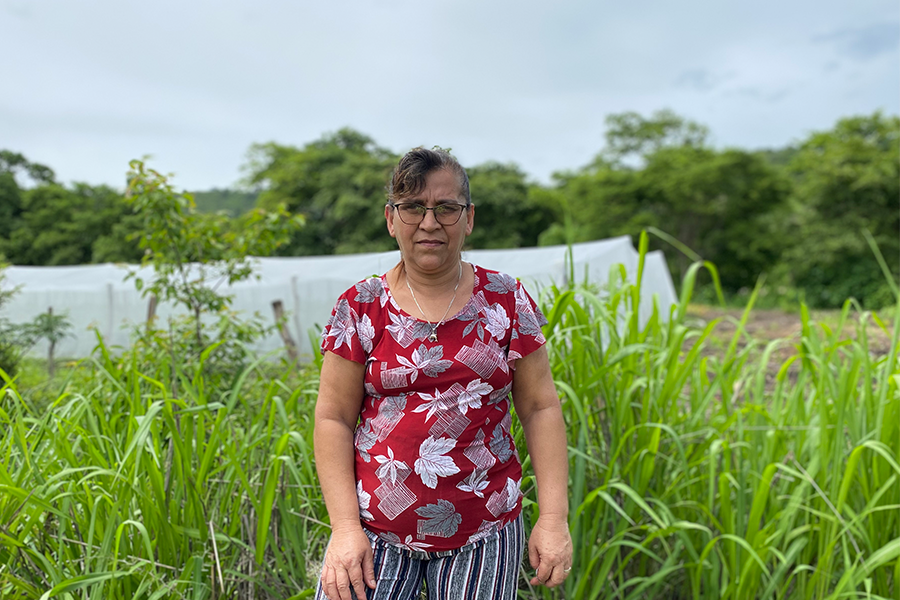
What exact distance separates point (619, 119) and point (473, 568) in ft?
88.6

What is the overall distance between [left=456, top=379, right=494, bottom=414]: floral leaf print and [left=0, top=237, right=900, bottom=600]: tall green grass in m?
0.49

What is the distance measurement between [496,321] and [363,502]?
361mm

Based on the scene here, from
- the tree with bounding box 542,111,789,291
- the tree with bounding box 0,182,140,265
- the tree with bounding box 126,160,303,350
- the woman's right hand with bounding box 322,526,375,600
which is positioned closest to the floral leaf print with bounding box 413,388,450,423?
the woman's right hand with bounding box 322,526,375,600

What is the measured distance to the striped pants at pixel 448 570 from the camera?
1013 mm

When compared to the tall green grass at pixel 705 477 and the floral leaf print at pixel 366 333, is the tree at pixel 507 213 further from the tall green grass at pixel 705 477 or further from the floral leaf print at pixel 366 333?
the floral leaf print at pixel 366 333

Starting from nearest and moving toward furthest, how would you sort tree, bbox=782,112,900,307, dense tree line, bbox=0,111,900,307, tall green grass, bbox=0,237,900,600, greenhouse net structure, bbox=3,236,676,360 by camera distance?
tall green grass, bbox=0,237,900,600
greenhouse net structure, bbox=3,236,676,360
tree, bbox=782,112,900,307
dense tree line, bbox=0,111,900,307

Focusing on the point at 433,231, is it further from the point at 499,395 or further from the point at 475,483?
the point at 475,483

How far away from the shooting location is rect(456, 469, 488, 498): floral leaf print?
3.23 ft

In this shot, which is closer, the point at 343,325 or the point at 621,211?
the point at 343,325

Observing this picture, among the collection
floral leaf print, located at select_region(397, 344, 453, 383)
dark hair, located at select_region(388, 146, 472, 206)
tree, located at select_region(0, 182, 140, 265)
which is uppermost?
tree, located at select_region(0, 182, 140, 265)

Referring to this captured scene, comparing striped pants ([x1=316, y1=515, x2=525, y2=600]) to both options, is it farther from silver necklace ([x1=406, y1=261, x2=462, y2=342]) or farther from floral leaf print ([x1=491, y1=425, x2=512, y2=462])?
silver necklace ([x1=406, y1=261, x2=462, y2=342])

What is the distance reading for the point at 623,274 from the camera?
1.84m

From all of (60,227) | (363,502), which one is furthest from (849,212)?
(60,227)

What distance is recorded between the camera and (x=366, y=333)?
1007 millimetres
